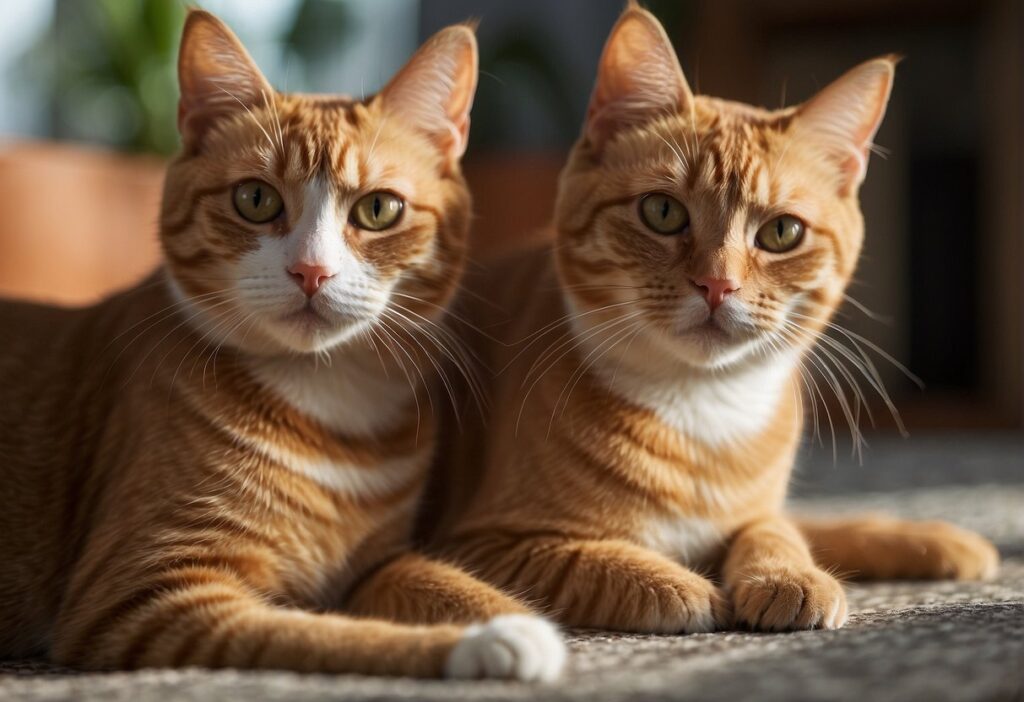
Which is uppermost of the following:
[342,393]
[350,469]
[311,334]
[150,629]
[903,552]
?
[311,334]

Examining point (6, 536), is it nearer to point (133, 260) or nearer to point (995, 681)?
point (995, 681)

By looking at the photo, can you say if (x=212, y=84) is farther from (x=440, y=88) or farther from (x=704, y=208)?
(x=704, y=208)

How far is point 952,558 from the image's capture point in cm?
197

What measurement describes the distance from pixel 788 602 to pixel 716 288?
17.8 inches

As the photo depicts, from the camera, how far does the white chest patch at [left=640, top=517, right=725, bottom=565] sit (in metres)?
1.78

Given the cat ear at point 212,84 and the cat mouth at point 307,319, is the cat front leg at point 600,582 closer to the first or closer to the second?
the cat mouth at point 307,319

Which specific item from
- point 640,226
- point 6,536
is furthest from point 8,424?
point 640,226

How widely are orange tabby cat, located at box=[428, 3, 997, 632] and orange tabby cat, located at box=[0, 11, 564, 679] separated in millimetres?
151

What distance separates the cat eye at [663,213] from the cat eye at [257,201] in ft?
1.83

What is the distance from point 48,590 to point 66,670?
0.81ft

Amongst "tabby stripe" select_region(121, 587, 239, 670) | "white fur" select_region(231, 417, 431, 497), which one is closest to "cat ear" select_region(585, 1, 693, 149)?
"white fur" select_region(231, 417, 431, 497)

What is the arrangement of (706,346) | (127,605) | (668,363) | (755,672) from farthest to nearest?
(668,363) < (706,346) < (127,605) < (755,672)

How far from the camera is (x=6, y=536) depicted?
1.68m

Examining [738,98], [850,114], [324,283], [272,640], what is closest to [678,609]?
[272,640]
